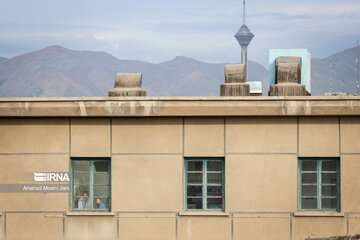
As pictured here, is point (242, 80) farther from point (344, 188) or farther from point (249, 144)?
point (344, 188)

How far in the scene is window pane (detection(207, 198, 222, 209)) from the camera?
1814cm

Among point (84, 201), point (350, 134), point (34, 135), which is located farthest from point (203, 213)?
point (34, 135)

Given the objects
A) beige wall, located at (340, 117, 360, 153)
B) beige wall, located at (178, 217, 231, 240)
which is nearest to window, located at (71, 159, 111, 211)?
beige wall, located at (178, 217, 231, 240)

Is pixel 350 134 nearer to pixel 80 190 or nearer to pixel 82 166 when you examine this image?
pixel 82 166

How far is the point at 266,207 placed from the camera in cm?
1800

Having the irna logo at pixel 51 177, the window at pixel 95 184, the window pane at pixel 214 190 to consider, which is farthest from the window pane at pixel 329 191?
the irna logo at pixel 51 177

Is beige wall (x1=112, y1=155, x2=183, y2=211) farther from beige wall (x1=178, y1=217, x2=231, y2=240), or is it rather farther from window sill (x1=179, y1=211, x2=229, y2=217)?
beige wall (x1=178, y1=217, x2=231, y2=240)

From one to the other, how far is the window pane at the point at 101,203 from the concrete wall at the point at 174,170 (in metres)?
0.35

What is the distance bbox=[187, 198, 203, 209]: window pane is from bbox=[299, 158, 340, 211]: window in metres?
3.09

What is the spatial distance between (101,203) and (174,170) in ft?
8.34

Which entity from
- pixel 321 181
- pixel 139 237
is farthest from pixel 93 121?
pixel 321 181

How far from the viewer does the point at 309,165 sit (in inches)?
710

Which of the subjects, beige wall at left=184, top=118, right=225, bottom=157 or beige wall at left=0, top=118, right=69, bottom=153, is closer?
beige wall at left=184, top=118, right=225, bottom=157

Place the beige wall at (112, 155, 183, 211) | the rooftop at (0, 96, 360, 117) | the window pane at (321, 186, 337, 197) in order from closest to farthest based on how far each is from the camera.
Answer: the rooftop at (0, 96, 360, 117), the window pane at (321, 186, 337, 197), the beige wall at (112, 155, 183, 211)
